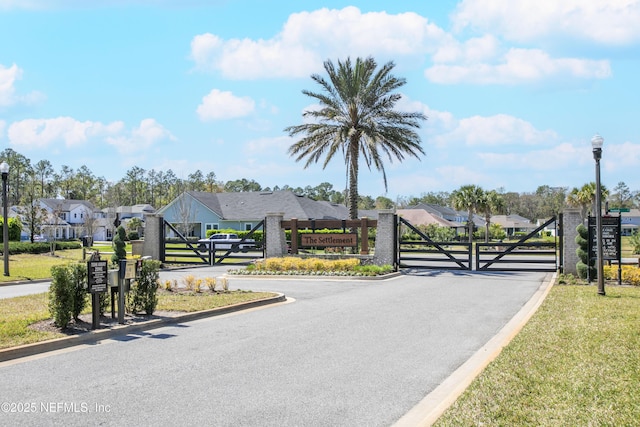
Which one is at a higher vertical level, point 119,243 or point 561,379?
point 119,243

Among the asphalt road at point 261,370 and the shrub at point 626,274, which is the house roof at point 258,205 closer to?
the shrub at point 626,274

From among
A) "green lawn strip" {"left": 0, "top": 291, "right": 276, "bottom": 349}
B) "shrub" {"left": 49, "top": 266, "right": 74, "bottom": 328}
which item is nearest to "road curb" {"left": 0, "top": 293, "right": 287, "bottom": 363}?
"green lawn strip" {"left": 0, "top": 291, "right": 276, "bottom": 349}

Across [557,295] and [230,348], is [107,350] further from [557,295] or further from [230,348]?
[557,295]

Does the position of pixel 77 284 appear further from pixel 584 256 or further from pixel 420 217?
pixel 420 217

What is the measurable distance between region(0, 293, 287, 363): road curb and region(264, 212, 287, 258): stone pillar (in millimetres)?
11118

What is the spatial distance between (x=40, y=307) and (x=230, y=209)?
46.1m

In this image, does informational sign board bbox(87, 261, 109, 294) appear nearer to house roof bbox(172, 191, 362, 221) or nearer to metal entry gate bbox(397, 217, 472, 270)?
metal entry gate bbox(397, 217, 472, 270)

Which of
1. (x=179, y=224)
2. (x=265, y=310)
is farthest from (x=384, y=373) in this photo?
(x=179, y=224)

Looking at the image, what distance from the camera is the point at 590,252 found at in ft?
59.8

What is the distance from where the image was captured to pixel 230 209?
2298 inches

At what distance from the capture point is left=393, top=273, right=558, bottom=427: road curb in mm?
5605

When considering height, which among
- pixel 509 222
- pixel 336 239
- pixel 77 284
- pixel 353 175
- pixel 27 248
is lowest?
pixel 27 248

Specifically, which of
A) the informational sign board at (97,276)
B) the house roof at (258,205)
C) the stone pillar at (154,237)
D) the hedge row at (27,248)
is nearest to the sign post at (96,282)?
the informational sign board at (97,276)

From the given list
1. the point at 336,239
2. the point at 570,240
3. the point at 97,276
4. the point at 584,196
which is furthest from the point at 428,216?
the point at 97,276
